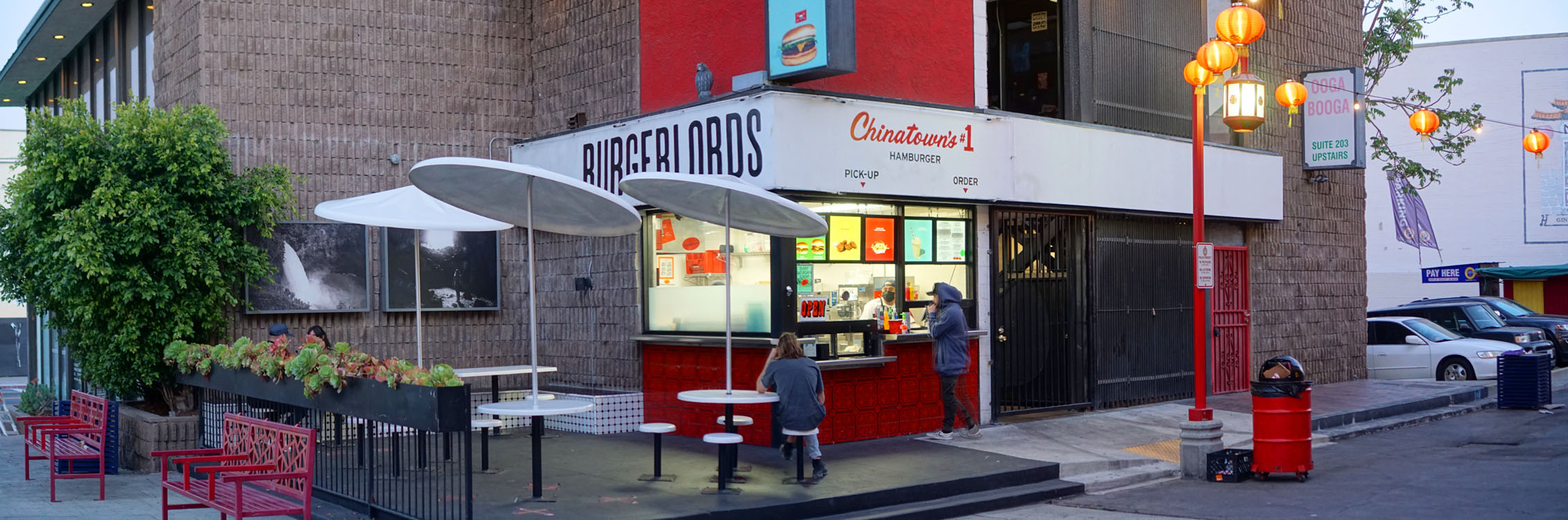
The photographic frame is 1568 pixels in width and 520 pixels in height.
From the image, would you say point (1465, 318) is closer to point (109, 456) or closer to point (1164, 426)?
point (1164, 426)

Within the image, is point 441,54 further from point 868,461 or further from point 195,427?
point 868,461

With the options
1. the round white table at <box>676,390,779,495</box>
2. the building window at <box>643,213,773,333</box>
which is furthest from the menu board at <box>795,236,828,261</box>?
the round white table at <box>676,390,779,495</box>

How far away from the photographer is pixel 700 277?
13.0 meters

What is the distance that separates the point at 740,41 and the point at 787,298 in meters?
2.72

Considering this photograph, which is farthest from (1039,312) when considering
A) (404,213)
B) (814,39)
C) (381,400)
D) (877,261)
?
(381,400)

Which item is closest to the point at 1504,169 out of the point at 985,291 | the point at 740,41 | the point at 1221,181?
the point at 1221,181

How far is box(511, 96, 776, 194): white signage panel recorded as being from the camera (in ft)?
38.2

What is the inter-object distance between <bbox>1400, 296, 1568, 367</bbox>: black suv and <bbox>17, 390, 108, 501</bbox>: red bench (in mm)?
24169

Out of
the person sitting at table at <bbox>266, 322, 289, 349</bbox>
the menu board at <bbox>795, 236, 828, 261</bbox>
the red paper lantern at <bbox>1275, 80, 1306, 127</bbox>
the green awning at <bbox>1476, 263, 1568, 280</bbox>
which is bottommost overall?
the person sitting at table at <bbox>266, 322, 289, 349</bbox>

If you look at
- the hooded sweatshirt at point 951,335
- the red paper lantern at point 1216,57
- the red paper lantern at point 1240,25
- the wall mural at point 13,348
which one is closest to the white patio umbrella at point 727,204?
the hooded sweatshirt at point 951,335

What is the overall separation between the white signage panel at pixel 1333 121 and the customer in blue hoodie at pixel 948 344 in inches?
345

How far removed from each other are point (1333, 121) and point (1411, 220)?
18814 mm

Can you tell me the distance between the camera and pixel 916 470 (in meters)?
10.7

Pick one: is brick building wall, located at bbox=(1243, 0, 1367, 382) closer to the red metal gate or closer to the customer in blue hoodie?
the red metal gate
